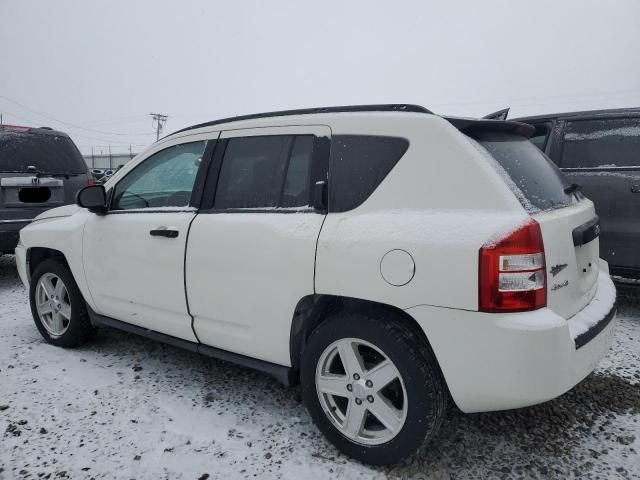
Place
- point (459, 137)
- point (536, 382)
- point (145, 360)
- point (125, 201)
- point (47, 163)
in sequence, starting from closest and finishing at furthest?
point (536, 382) → point (459, 137) → point (125, 201) → point (145, 360) → point (47, 163)

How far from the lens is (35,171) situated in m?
5.40

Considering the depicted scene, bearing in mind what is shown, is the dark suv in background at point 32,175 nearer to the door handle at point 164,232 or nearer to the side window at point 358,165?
the door handle at point 164,232

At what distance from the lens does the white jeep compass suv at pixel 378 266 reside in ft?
5.76

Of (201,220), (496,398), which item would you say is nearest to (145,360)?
(201,220)

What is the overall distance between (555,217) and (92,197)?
2.85 meters

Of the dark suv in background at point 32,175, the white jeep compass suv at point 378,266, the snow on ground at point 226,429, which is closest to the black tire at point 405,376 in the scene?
the white jeep compass suv at point 378,266

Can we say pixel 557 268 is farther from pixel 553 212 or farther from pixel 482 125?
pixel 482 125

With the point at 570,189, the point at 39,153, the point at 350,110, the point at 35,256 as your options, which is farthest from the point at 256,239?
the point at 39,153

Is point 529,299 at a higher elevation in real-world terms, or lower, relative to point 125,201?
lower

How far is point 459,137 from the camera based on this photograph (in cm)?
195

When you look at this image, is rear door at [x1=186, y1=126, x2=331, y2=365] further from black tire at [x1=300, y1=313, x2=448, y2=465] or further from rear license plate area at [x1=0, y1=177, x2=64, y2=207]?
rear license plate area at [x1=0, y1=177, x2=64, y2=207]

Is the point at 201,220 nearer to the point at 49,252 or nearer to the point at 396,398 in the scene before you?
the point at 396,398

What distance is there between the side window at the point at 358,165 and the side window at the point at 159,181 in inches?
43.5

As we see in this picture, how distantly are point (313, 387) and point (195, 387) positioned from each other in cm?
111
